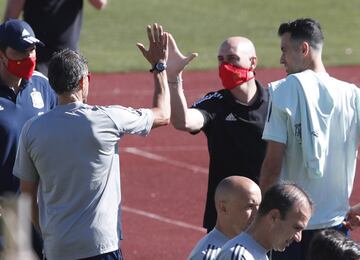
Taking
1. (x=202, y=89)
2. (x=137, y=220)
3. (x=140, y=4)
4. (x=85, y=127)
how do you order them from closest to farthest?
(x=85, y=127), (x=137, y=220), (x=202, y=89), (x=140, y=4)

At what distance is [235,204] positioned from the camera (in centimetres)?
653

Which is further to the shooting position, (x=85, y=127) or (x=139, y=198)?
(x=139, y=198)

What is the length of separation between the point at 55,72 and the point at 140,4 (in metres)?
21.7

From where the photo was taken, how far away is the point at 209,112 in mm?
8312

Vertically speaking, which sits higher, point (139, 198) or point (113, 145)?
point (113, 145)

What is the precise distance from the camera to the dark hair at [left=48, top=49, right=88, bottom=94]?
23.2 feet

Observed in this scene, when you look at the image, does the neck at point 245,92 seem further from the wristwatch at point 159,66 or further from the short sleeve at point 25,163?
the short sleeve at point 25,163

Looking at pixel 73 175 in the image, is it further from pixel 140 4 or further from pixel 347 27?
pixel 140 4

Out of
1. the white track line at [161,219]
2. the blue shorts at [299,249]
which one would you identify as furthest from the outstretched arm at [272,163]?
the white track line at [161,219]

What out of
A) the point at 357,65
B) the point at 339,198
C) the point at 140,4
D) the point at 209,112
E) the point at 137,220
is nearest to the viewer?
the point at 339,198

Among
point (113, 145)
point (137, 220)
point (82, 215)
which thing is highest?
point (113, 145)

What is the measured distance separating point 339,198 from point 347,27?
19.1m

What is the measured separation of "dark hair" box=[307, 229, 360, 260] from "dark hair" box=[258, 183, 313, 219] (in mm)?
585

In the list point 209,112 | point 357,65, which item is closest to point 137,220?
point 209,112
